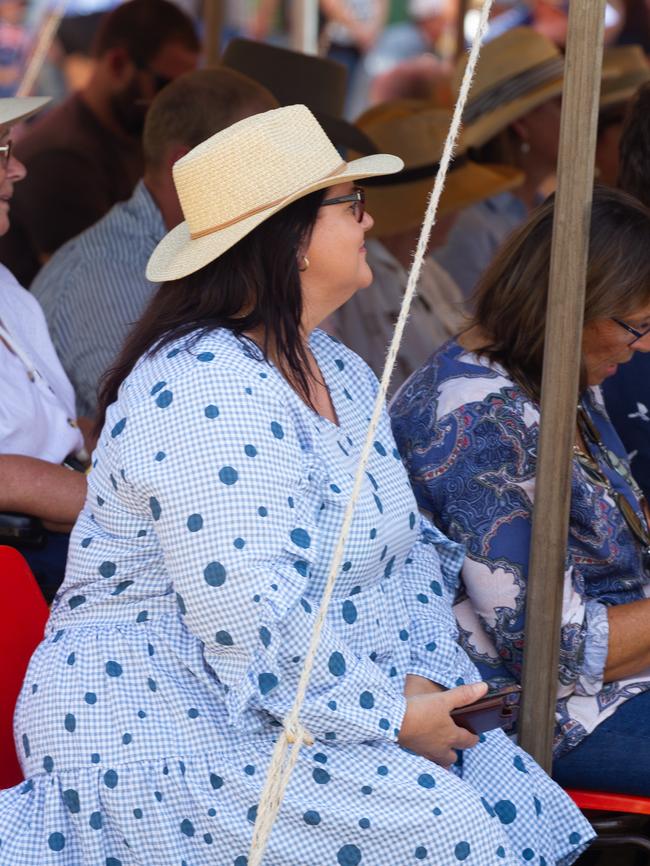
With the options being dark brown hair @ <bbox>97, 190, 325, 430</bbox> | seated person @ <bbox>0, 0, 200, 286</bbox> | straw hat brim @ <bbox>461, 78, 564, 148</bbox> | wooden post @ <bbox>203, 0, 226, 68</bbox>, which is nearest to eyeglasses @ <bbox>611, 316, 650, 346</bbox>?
dark brown hair @ <bbox>97, 190, 325, 430</bbox>

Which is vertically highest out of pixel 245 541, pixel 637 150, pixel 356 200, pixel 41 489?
pixel 356 200

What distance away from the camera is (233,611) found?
1706 mm

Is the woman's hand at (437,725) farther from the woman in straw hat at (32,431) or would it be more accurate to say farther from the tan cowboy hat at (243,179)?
the woman in straw hat at (32,431)

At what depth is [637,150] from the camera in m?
2.87

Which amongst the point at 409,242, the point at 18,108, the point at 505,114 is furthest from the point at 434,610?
the point at 505,114

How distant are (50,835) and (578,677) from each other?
0.92 meters

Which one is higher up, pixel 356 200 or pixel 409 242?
pixel 356 200

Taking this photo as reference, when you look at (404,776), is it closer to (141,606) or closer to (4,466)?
(141,606)

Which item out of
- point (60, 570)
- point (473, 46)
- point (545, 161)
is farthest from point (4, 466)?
point (545, 161)

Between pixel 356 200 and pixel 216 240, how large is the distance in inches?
9.1

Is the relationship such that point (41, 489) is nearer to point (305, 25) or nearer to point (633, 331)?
point (633, 331)

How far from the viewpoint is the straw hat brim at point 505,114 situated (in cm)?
424

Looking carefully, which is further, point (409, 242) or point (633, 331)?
point (409, 242)

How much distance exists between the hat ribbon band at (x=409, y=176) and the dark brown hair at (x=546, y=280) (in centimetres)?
168
